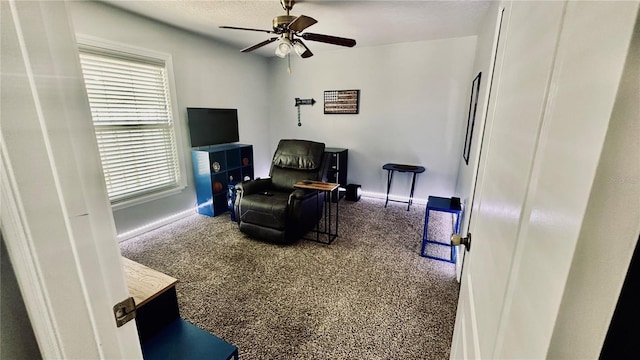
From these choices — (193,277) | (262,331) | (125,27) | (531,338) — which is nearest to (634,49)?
(531,338)

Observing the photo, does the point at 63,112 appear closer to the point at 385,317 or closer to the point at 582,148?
the point at 582,148

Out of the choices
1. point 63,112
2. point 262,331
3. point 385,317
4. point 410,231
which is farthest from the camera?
point 410,231

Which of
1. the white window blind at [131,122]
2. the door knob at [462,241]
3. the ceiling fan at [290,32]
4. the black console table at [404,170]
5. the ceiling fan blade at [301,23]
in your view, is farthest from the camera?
the black console table at [404,170]

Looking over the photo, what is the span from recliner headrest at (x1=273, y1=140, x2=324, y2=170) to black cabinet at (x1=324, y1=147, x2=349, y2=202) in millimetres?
855

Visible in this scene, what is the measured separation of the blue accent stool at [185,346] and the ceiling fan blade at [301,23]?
222 centimetres

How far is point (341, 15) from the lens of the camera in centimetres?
284

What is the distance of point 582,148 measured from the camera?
0.86 ft

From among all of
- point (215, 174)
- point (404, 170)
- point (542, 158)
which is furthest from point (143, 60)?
point (542, 158)

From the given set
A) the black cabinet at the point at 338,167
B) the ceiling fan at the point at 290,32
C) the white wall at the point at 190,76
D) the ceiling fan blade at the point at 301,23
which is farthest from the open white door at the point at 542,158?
the black cabinet at the point at 338,167

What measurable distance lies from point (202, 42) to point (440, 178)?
160 inches

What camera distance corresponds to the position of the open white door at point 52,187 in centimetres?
42

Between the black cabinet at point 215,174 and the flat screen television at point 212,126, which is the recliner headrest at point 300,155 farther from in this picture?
the flat screen television at point 212,126

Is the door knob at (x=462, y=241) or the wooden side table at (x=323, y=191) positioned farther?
the wooden side table at (x=323, y=191)

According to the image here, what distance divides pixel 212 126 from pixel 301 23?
2244mm
